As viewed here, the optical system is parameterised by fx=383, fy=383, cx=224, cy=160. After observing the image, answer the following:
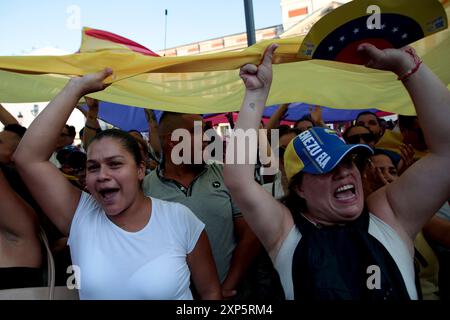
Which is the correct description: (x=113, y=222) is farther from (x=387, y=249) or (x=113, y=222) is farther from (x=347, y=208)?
(x=387, y=249)

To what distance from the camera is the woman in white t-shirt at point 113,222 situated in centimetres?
150

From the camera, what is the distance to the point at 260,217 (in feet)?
4.78

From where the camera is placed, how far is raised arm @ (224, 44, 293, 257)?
1.46 m

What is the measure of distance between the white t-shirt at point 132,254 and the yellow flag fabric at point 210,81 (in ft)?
2.30

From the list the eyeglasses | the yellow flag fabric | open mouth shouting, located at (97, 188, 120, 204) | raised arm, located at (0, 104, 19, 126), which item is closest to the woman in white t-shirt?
open mouth shouting, located at (97, 188, 120, 204)

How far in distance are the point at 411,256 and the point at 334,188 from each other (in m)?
0.38

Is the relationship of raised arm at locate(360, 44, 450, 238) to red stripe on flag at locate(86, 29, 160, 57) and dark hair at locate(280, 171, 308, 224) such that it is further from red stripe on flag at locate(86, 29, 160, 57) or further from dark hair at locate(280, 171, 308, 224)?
red stripe on flag at locate(86, 29, 160, 57)

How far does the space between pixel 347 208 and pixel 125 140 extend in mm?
997

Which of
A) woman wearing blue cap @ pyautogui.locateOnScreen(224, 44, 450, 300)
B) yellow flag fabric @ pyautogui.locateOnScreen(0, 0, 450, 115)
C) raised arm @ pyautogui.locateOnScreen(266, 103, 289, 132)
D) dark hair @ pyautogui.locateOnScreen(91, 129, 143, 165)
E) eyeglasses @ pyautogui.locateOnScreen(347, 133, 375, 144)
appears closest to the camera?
woman wearing blue cap @ pyautogui.locateOnScreen(224, 44, 450, 300)

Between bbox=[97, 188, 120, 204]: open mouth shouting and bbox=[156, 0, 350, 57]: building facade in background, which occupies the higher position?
bbox=[156, 0, 350, 57]: building facade in background

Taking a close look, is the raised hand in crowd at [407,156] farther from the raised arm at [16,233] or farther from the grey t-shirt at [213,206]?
the raised arm at [16,233]

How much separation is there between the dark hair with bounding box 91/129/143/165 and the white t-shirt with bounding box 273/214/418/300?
0.77 m

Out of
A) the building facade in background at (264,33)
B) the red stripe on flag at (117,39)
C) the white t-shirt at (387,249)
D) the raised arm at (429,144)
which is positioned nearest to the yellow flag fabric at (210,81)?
the red stripe on flag at (117,39)
